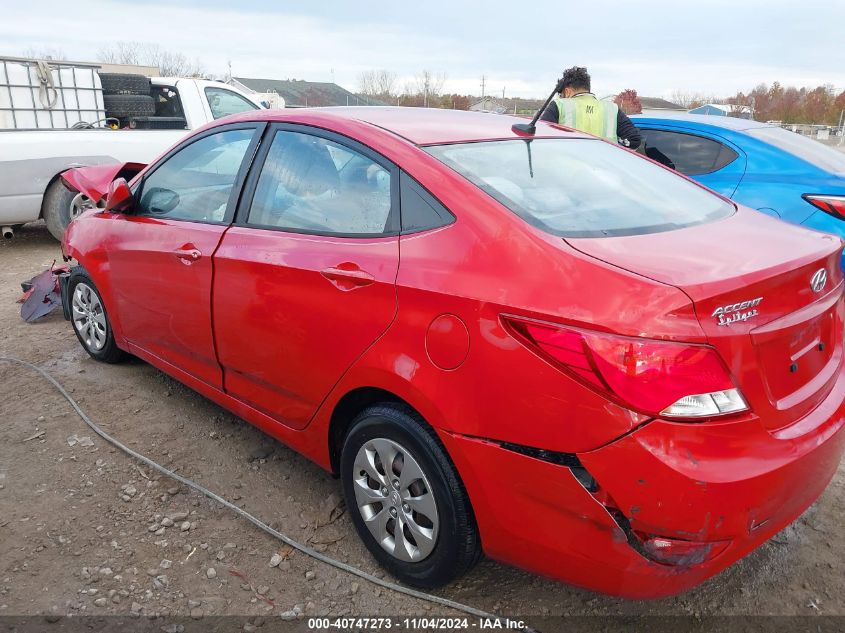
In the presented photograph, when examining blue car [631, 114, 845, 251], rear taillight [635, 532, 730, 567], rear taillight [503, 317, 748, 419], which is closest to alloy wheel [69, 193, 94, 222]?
blue car [631, 114, 845, 251]

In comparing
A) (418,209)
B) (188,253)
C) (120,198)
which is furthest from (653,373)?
(120,198)

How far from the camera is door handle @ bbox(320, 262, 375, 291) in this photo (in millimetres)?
2354

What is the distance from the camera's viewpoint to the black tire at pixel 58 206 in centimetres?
762

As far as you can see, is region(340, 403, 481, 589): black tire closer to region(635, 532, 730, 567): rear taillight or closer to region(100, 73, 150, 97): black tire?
region(635, 532, 730, 567): rear taillight

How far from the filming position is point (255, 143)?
10.1 ft

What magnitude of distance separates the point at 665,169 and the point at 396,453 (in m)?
1.75

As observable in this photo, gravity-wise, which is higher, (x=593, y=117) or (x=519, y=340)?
(x=593, y=117)

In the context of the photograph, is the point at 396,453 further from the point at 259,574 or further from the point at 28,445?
the point at 28,445

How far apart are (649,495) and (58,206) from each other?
770cm

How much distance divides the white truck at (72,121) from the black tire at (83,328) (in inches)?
141

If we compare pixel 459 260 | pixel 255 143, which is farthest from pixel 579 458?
pixel 255 143

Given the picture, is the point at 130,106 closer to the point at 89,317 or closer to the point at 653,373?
the point at 89,317

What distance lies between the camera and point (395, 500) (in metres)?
2.41

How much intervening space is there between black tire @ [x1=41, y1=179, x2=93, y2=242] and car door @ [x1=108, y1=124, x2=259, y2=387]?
446cm
